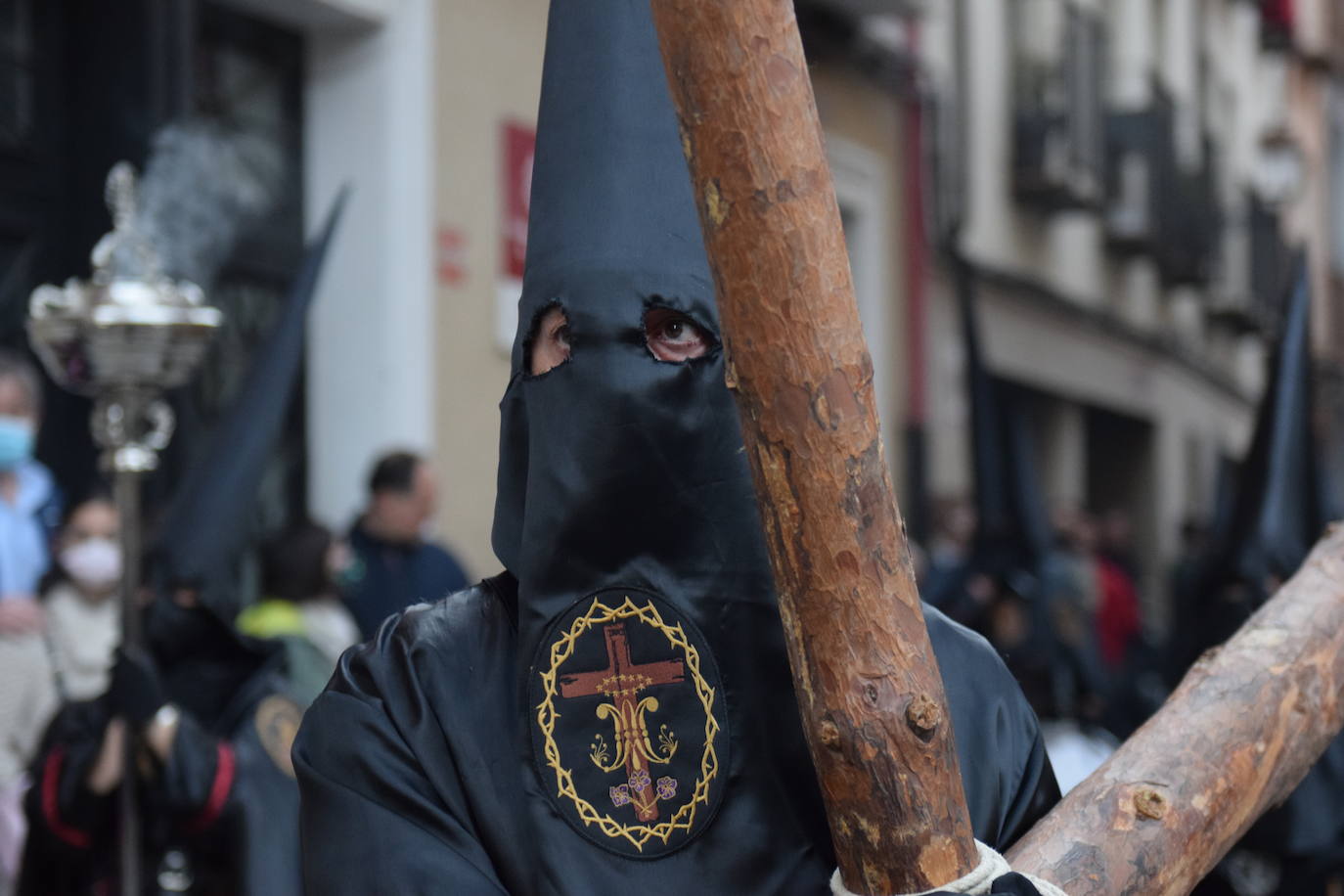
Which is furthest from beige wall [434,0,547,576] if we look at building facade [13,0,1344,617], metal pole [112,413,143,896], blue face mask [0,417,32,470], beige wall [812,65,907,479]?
beige wall [812,65,907,479]

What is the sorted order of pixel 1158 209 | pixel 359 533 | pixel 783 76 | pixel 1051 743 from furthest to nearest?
pixel 1158 209, pixel 359 533, pixel 1051 743, pixel 783 76

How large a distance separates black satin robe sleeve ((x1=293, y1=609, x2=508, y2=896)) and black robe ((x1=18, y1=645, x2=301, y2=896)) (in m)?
2.35

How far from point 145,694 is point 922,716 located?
2885 mm

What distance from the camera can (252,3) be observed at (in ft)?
26.5

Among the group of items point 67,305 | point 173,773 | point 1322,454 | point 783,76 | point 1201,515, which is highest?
point 783,76

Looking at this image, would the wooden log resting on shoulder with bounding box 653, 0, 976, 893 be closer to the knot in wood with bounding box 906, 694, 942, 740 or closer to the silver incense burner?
the knot in wood with bounding box 906, 694, 942, 740

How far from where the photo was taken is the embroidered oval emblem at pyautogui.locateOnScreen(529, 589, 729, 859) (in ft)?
7.72

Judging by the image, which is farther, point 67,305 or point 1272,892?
point 1272,892

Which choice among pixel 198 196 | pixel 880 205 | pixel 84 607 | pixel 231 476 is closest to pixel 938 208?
pixel 880 205

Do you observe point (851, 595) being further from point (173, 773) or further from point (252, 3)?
point (252, 3)

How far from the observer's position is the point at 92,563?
517 centimetres

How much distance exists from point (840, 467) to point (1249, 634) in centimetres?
103

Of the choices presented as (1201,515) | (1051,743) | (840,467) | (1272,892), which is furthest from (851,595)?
(1201,515)

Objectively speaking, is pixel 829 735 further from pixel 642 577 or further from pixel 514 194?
pixel 514 194
